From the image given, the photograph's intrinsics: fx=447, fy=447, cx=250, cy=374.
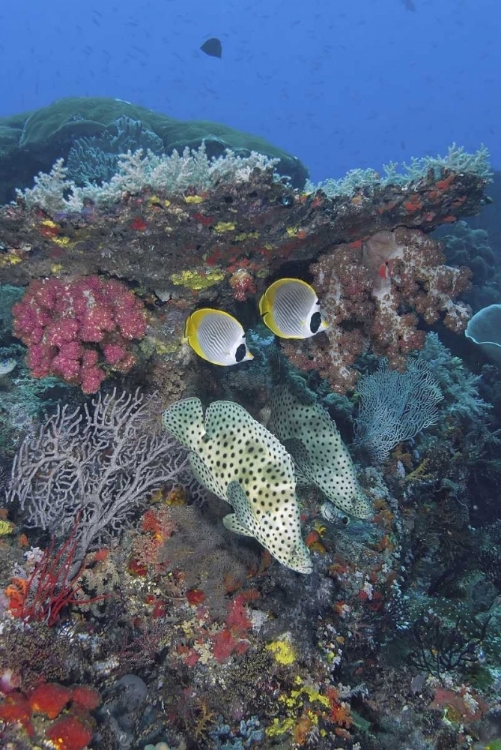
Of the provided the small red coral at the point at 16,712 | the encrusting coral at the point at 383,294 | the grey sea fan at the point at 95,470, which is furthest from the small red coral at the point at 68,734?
the encrusting coral at the point at 383,294

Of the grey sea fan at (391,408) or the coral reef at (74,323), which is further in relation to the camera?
the grey sea fan at (391,408)

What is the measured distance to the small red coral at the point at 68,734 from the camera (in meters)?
2.61

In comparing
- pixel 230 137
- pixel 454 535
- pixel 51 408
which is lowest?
pixel 51 408

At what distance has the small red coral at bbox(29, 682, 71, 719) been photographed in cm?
268

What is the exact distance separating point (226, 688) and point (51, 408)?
3.16m

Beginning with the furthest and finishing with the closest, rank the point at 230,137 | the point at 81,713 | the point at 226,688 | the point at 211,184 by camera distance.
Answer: the point at 230,137, the point at 226,688, the point at 211,184, the point at 81,713

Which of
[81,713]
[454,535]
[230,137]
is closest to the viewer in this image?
[81,713]

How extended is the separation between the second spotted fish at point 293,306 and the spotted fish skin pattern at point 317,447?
107cm

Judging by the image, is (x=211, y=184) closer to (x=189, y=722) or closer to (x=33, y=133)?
(x=189, y=722)

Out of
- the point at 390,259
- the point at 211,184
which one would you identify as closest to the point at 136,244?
the point at 211,184

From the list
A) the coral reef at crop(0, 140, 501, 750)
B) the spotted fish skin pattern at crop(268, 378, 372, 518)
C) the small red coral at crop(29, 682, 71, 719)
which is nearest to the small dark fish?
the coral reef at crop(0, 140, 501, 750)

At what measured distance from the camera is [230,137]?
12.4 metres

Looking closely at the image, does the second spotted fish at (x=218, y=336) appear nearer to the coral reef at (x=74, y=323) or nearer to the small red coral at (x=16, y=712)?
the coral reef at (x=74, y=323)

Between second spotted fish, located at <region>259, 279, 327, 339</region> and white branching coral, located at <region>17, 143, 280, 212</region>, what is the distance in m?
0.78
